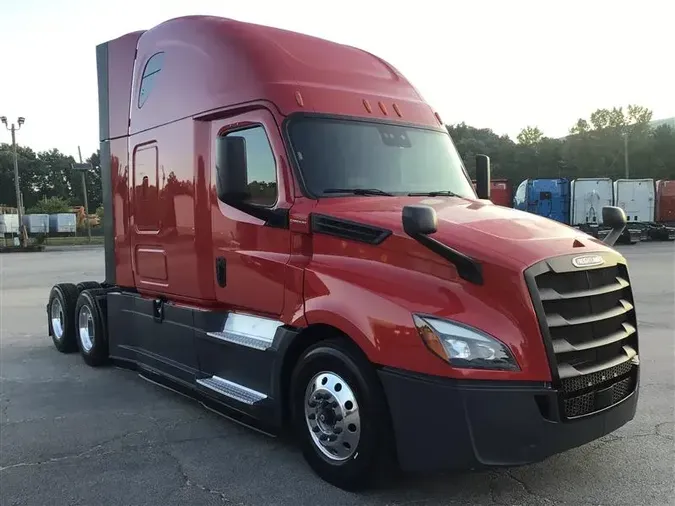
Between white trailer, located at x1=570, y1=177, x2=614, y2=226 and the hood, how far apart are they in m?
26.8

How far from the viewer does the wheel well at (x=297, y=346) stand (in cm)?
414

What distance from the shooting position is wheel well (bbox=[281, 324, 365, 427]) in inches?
163

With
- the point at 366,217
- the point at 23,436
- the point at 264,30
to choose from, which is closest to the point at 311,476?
the point at 366,217

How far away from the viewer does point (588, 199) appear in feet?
96.3

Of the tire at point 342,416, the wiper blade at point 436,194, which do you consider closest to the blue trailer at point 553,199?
the wiper blade at point 436,194

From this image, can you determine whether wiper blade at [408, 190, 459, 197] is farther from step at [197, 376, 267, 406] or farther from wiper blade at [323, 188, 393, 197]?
step at [197, 376, 267, 406]

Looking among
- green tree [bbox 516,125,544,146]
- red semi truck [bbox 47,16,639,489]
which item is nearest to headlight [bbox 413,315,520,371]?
red semi truck [bbox 47,16,639,489]

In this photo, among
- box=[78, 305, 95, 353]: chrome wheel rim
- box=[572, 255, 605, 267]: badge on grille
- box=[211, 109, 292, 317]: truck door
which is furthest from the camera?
box=[78, 305, 95, 353]: chrome wheel rim

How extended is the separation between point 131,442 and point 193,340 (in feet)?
3.18


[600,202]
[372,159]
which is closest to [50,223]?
[600,202]

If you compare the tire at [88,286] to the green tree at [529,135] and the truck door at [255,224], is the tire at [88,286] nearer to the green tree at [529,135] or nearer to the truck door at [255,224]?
the truck door at [255,224]

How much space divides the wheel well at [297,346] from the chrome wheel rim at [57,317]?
5.05 meters

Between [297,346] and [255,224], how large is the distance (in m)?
0.99

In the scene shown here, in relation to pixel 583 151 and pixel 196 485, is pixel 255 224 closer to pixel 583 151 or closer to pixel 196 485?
pixel 196 485
